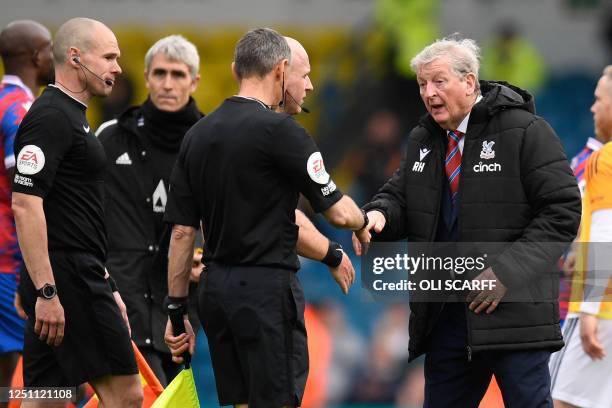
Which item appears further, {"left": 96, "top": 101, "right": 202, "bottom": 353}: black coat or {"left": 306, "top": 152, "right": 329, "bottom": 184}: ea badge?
{"left": 96, "top": 101, "right": 202, "bottom": 353}: black coat

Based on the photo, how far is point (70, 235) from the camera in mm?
5262

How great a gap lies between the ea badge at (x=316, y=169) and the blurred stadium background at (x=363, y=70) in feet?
20.6

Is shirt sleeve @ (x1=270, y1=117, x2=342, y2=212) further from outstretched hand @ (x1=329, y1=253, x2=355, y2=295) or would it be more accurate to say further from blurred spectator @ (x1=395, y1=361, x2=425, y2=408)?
blurred spectator @ (x1=395, y1=361, x2=425, y2=408)

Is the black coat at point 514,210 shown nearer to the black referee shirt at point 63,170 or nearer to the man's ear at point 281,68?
the man's ear at point 281,68

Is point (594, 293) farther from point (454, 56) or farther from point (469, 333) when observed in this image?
point (454, 56)

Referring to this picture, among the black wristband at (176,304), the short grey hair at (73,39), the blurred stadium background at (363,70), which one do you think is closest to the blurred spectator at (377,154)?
the blurred stadium background at (363,70)

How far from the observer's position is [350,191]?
529 inches

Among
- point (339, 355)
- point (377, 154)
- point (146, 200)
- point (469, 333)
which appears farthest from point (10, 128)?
point (377, 154)

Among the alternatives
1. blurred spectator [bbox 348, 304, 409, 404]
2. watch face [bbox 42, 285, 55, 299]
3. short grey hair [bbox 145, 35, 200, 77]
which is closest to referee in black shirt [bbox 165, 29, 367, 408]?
watch face [bbox 42, 285, 55, 299]

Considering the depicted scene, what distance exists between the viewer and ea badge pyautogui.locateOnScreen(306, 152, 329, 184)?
4781 millimetres

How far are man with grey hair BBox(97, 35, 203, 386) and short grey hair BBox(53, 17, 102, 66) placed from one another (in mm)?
1150

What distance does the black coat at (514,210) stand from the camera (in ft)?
16.7

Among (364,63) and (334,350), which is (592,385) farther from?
(364,63)

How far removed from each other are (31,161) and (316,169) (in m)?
1.22
